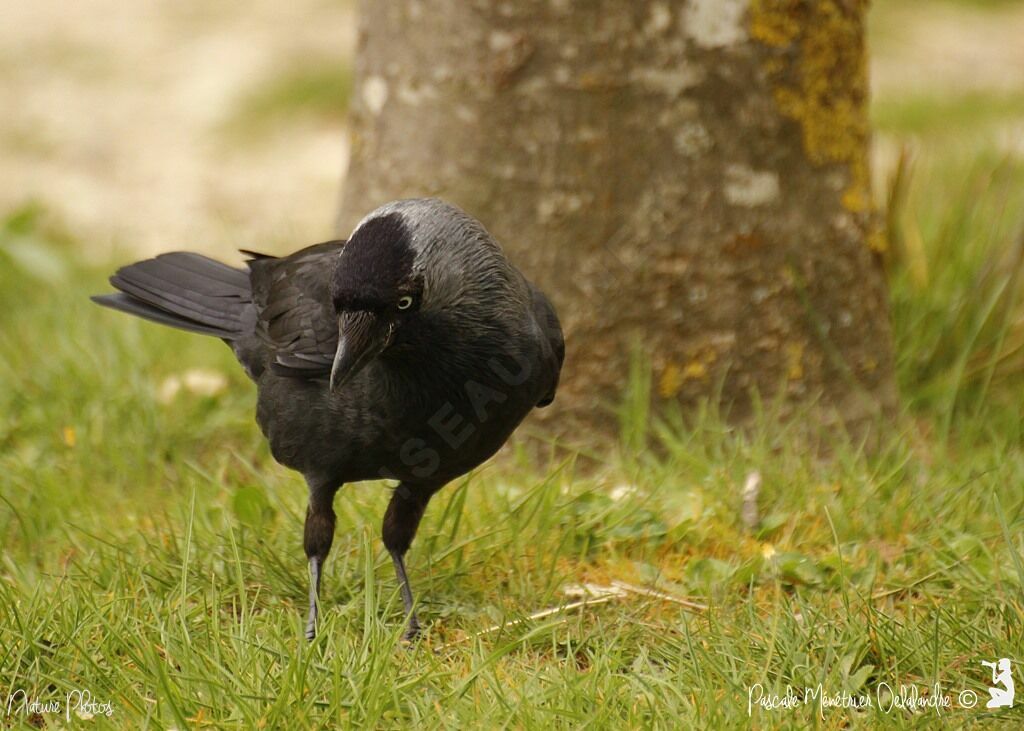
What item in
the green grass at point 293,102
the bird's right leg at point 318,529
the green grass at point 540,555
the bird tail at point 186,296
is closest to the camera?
the green grass at point 540,555

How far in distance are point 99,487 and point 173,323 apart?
28.7 inches

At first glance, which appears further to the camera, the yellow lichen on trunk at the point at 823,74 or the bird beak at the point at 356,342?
the yellow lichen on trunk at the point at 823,74

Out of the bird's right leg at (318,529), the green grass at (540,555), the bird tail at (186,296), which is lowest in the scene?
the green grass at (540,555)

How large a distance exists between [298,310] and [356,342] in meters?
0.67

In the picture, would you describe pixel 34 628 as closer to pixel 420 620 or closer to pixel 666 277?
pixel 420 620

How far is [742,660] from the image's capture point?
2.72 m

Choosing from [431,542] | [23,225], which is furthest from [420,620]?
[23,225]

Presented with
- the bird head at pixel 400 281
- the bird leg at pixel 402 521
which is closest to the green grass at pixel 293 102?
the bird leg at pixel 402 521

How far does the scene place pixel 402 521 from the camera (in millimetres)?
3215

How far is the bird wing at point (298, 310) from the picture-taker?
312 centimetres

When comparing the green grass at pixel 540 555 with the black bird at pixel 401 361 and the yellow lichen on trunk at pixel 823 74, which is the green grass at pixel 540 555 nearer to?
the black bird at pixel 401 361

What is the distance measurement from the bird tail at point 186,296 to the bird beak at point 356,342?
3.00 ft

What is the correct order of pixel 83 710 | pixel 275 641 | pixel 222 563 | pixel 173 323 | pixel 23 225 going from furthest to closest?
pixel 23 225, pixel 173 323, pixel 222 563, pixel 275 641, pixel 83 710

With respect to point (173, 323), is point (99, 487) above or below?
below
